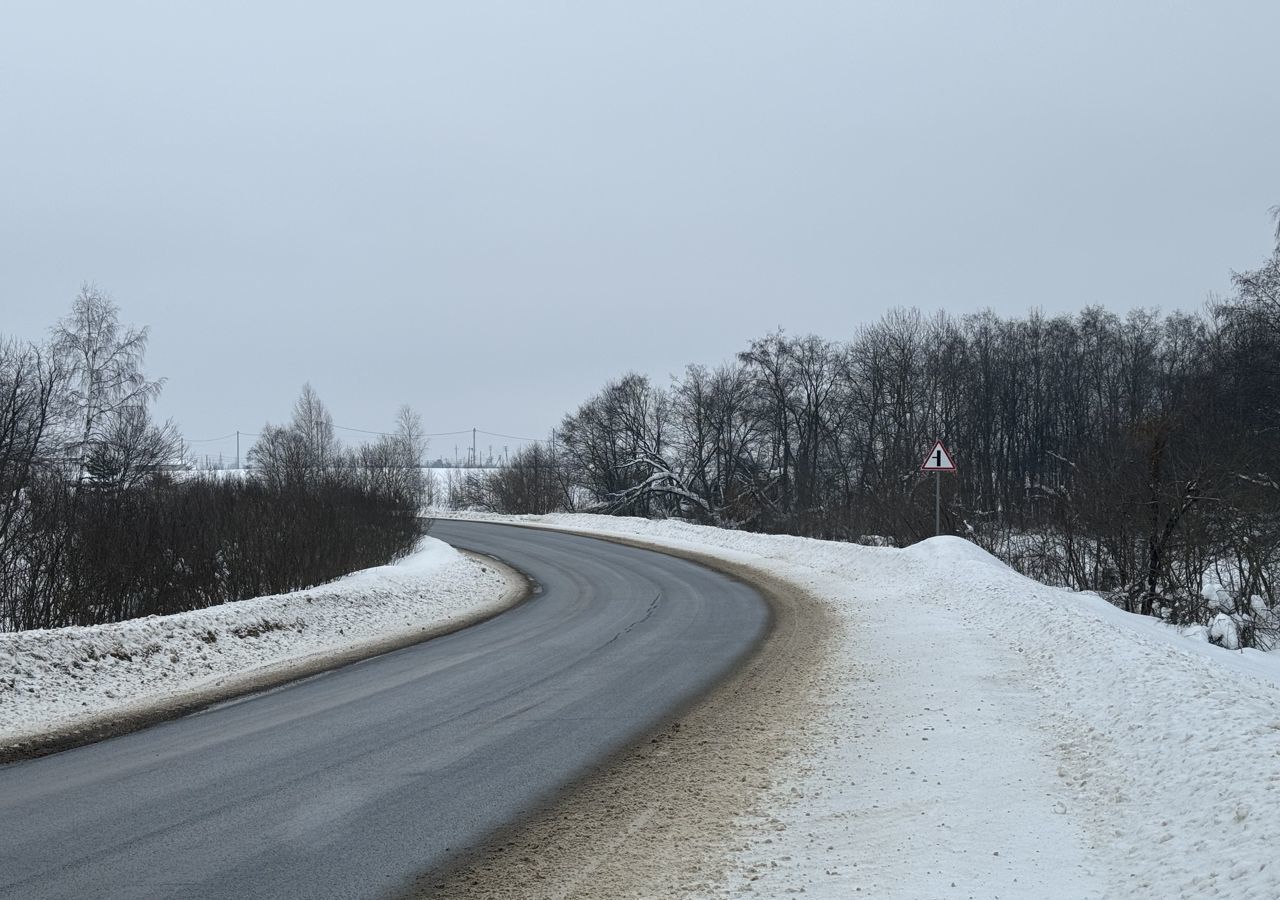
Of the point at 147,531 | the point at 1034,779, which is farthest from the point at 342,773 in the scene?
the point at 147,531

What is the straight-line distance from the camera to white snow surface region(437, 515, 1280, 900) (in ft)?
15.2

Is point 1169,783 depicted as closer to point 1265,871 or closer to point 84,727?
point 1265,871

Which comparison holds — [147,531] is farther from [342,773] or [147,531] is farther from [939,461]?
[939,461]

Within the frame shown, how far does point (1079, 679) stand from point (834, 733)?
279 centimetres

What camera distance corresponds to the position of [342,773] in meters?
6.82

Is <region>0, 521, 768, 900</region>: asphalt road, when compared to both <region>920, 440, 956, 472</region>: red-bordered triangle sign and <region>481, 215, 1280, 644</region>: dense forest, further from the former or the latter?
<region>481, 215, 1280, 644</region>: dense forest

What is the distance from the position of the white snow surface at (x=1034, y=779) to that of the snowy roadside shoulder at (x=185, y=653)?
661 centimetres

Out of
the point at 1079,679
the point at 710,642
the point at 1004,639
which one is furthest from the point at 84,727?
the point at 1004,639

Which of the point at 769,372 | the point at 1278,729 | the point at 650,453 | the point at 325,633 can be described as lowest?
the point at 325,633

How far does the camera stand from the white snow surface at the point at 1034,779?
4.64 m

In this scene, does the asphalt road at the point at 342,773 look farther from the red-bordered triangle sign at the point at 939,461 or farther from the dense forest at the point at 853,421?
the dense forest at the point at 853,421

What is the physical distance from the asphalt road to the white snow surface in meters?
1.92

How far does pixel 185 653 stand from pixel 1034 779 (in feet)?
33.4

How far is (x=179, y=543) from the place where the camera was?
16953 millimetres
